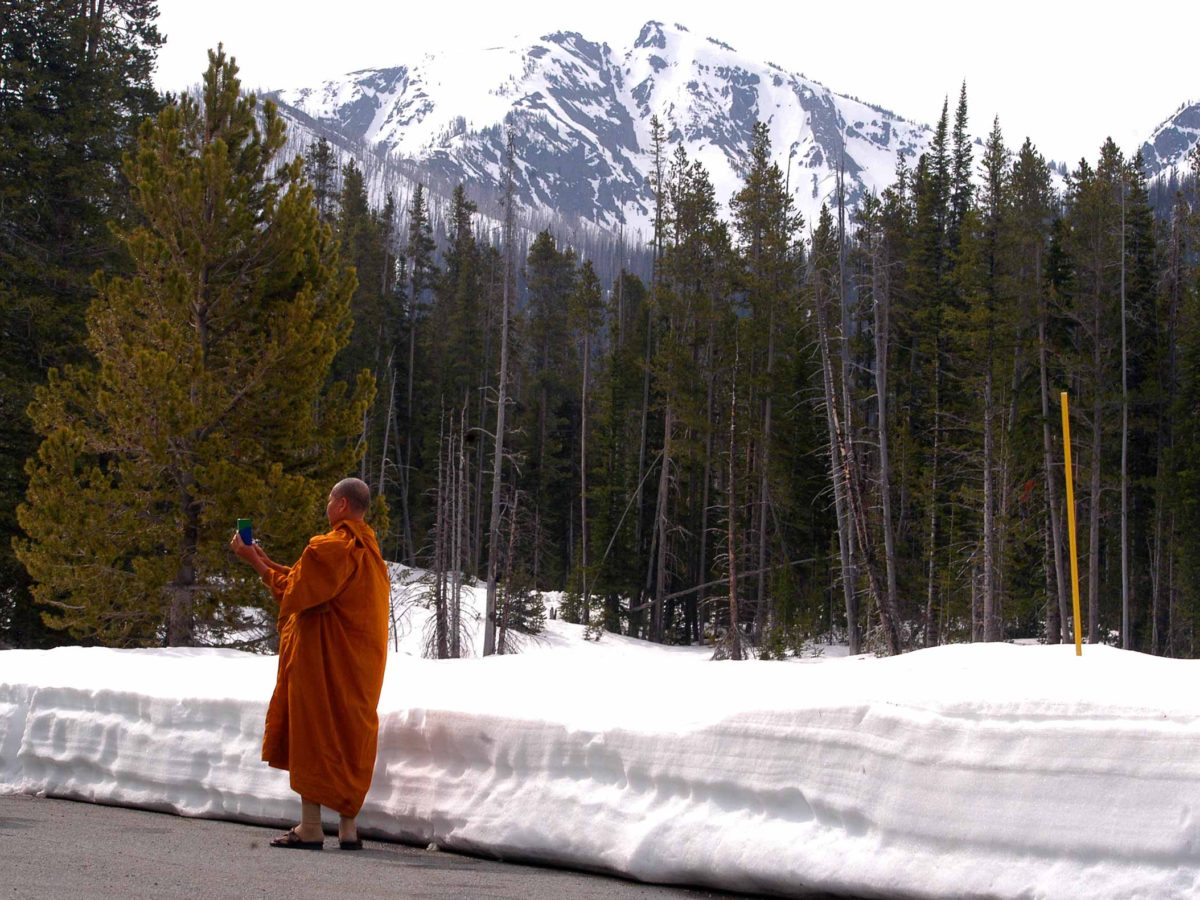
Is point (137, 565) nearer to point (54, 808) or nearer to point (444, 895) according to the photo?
point (54, 808)

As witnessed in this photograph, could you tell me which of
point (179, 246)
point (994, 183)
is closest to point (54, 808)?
point (179, 246)

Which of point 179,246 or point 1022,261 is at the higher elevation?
point 1022,261

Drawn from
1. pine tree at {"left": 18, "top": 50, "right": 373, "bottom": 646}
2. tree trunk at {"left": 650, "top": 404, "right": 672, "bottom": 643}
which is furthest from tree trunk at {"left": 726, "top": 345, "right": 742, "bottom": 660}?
pine tree at {"left": 18, "top": 50, "right": 373, "bottom": 646}

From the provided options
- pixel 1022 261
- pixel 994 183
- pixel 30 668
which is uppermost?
pixel 994 183

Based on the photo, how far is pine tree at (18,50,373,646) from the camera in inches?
648

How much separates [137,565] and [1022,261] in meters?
28.7

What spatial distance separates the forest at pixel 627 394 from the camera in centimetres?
1700

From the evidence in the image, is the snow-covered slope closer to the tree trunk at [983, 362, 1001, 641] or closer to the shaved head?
the shaved head

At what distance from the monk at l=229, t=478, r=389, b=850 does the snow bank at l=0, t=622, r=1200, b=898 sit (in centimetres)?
39

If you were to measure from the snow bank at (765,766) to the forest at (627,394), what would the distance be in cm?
934

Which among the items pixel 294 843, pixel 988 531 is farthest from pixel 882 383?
pixel 294 843

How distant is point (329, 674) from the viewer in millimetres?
6336

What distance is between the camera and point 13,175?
77.0 ft

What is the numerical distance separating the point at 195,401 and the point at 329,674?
11.4 metres
